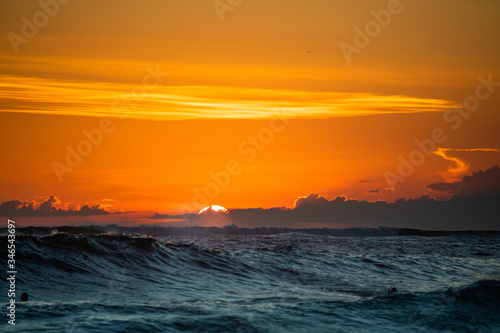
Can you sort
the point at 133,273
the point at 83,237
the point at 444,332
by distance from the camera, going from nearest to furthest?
the point at 444,332
the point at 133,273
the point at 83,237

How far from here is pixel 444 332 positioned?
14547 mm

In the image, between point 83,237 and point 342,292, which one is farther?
point 83,237

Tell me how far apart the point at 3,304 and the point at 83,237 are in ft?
34.3

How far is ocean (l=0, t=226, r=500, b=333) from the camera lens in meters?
13.9

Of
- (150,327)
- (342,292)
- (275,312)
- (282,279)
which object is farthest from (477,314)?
(150,327)

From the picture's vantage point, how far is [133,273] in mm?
21703

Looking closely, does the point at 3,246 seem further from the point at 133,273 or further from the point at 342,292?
the point at 342,292

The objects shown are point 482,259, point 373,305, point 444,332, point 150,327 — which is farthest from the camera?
point 482,259

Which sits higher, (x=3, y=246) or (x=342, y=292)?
(x=3, y=246)

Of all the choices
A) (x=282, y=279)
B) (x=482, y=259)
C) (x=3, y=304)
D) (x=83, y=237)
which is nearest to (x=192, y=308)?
(x=3, y=304)

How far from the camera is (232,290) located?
19562mm

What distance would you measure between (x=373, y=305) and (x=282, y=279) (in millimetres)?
6813

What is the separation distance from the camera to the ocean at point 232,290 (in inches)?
548

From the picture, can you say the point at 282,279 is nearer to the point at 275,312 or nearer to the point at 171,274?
the point at 171,274
